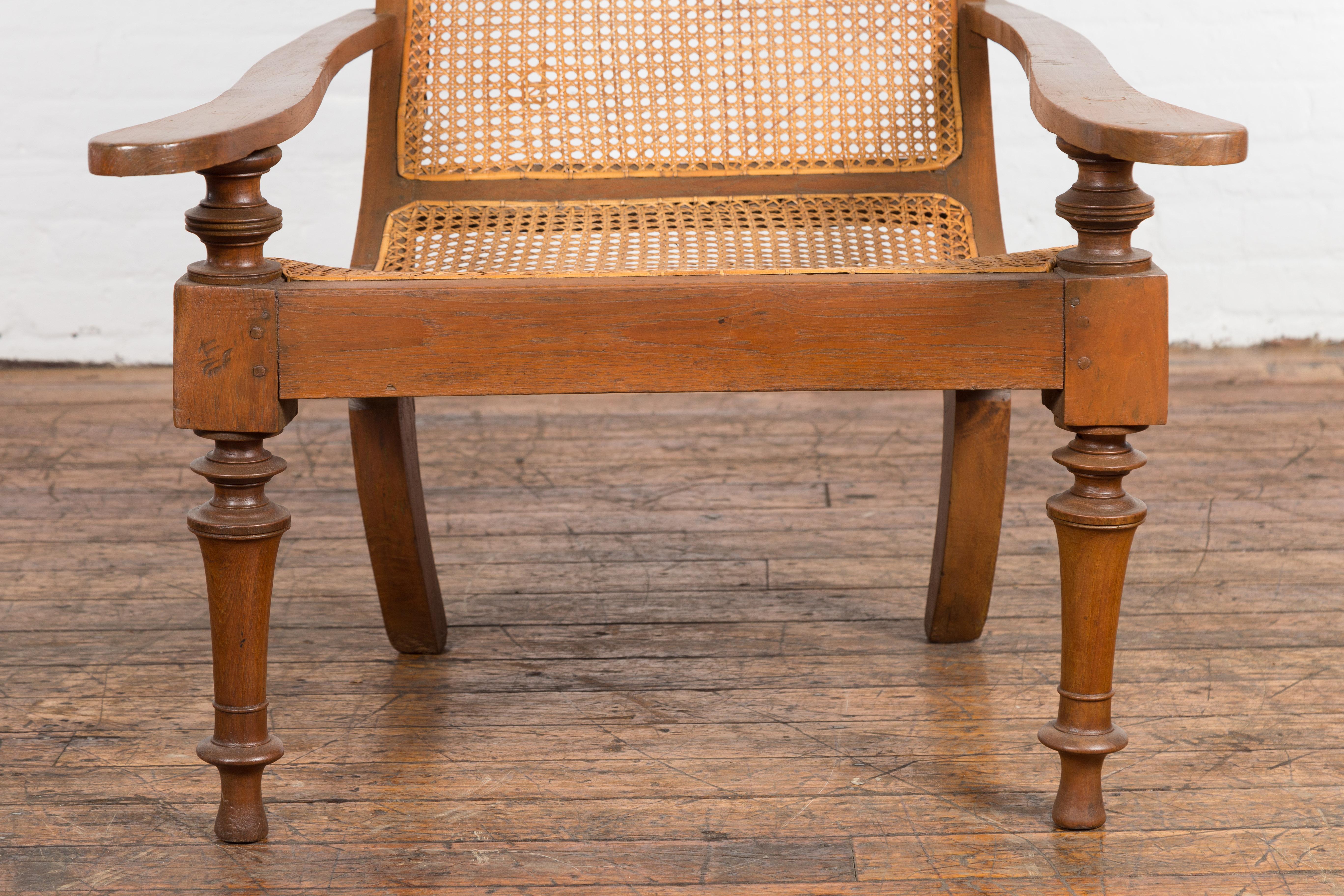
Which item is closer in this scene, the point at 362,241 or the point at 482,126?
the point at 362,241

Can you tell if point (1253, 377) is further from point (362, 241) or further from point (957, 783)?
point (362, 241)

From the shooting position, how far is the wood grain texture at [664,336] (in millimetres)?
1068

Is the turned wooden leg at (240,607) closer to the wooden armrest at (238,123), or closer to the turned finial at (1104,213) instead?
the wooden armrest at (238,123)

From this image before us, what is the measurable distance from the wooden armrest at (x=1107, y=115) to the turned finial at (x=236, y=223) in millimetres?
577

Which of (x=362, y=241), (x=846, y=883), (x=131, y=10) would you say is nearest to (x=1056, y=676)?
(x=846, y=883)

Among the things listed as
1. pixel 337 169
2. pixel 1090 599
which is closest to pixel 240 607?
pixel 1090 599

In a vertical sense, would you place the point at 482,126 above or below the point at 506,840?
above

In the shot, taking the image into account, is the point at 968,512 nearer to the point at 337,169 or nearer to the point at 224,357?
the point at 224,357

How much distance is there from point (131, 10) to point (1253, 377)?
2393mm

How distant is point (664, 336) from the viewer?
1.08 m

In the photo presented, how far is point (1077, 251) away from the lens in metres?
1.07

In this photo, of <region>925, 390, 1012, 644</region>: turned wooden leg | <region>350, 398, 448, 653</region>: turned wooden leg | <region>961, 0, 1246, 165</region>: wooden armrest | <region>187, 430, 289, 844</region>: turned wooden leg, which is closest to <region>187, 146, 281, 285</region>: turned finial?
<region>187, 430, 289, 844</region>: turned wooden leg

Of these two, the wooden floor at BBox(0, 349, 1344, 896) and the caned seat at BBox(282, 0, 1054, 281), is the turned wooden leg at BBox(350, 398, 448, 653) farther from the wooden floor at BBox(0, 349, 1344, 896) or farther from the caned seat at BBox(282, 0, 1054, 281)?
the caned seat at BBox(282, 0, 1054, 281)

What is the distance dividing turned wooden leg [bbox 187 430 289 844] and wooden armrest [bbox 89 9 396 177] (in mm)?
215
